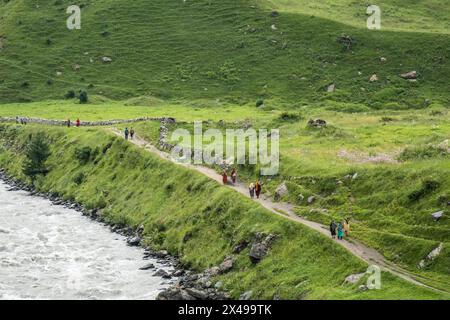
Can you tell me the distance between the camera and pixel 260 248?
62969 millimetres

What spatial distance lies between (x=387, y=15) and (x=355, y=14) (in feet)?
27.4

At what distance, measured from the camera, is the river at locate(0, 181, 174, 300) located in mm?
61656

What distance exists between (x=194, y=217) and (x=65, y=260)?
14.0 m

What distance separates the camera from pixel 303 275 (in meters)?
56.8

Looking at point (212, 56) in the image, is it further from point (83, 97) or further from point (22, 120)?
point (22, 120)

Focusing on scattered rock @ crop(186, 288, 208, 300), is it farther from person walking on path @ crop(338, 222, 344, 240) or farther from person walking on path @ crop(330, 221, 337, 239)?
person walking on path @ crop(338, 222, 344, 240)

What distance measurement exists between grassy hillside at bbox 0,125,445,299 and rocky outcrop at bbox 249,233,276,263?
0.62 meters

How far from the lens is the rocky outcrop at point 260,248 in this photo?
62.5 meters

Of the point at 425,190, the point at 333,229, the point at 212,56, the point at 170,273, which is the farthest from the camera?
the point at 212,56

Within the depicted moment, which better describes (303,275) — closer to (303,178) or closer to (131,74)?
(303,178)

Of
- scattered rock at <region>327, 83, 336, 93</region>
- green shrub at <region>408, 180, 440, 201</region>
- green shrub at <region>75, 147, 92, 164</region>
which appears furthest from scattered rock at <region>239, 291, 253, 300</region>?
scattered rock at <region>327, 83, 336, 93</region>

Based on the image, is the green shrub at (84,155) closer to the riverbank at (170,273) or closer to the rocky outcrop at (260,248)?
the riverbank at (170,273)

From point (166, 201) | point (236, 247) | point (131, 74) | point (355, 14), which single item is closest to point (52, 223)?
point (166, 201)

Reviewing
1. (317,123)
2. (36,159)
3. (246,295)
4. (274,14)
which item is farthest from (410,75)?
(246,295)
